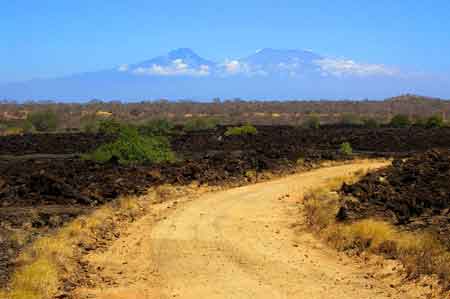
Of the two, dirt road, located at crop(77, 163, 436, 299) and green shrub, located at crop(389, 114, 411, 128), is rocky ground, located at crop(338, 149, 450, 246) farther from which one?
green shrub, located at crop(389, 114, 411, 128)

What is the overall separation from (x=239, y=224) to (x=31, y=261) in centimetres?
684

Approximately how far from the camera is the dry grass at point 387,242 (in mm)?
12727

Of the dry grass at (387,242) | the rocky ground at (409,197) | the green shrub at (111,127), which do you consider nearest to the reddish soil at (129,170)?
the rocky ground at (409,197)

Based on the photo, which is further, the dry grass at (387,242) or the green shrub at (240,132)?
the green shrub at (240,132)

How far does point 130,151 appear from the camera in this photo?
34.0 metres

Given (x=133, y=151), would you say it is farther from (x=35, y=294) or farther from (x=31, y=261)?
(x=35, y=294)

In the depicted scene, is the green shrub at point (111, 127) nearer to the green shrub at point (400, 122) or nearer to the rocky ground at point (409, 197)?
the rocky ground at point (409, 197)

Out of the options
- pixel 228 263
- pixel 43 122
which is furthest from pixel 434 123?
pixel 228 263

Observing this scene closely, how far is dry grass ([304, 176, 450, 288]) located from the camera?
12.7 m

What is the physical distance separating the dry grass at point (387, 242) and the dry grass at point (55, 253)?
590cm

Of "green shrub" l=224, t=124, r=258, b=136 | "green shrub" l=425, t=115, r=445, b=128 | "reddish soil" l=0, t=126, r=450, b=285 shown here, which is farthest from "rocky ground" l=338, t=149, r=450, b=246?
"green shrub" l=425, t=115, r=445, b=128

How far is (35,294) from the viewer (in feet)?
38.1

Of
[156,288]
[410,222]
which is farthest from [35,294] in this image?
[410,222]

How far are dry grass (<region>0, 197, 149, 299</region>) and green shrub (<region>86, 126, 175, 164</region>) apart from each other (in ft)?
37.6
